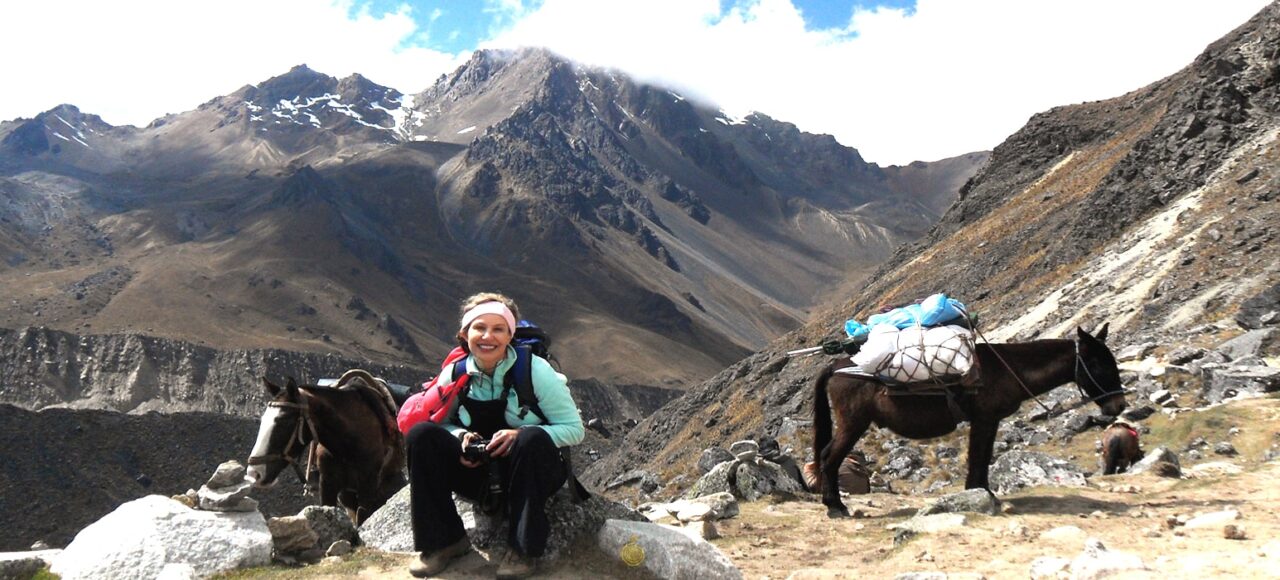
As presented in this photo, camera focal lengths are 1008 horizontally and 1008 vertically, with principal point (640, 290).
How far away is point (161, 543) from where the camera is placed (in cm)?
720

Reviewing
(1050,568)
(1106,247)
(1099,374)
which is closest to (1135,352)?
(1099,374)

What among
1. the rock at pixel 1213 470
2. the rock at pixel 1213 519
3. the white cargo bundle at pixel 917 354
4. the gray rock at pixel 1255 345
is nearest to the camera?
the rock at pixel 1213 519

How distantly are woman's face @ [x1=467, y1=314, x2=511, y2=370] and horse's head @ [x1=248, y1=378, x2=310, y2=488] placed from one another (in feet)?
10.5

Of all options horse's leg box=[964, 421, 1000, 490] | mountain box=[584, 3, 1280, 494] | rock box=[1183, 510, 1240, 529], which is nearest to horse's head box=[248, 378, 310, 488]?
horse's leg box=[964, 421, 1000, 490]

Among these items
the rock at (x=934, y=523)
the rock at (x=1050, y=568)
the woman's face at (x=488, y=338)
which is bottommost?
the rock at (x=934, y=523)

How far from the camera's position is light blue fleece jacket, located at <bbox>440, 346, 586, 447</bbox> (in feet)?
24.3

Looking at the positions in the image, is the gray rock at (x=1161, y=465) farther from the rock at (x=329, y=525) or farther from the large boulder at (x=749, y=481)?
the rock at (x=329, y=525)

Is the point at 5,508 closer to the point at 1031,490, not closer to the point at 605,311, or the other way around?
the point at 1031,490

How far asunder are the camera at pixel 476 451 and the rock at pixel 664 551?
1.16m

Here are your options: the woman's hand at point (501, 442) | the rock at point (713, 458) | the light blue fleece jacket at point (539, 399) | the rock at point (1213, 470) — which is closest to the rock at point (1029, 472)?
the rock at point (1213, 470)

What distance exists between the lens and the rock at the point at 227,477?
26.1ft

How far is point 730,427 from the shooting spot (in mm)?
40438

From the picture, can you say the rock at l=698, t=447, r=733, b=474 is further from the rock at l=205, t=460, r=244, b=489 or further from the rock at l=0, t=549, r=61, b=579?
the rock at l=0, t=549, r=61, b=579

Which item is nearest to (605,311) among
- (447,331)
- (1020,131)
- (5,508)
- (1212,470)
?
(447,331)
